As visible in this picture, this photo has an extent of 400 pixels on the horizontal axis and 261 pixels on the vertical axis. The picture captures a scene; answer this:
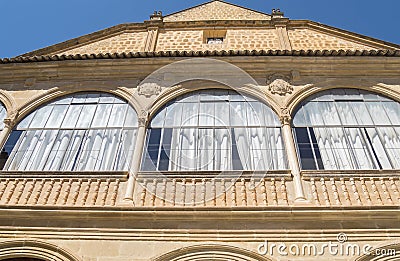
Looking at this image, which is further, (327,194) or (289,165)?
(289,165)

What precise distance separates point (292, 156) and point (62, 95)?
551 cm

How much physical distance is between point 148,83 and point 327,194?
4.71m

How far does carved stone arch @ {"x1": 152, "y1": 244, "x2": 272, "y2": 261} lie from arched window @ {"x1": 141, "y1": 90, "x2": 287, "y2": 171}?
5.53ft

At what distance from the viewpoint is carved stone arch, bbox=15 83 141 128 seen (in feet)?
27.3

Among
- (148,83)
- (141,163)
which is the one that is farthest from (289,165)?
(148,83)

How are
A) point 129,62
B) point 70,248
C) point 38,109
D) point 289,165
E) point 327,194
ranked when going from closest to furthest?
point 70,248, point 327,194, point 289,165, point 38,109, point 129,62

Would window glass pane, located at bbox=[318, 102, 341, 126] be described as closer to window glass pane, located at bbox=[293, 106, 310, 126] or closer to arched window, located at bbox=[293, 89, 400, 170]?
arched window, located at bbox=[293, 89, 400, 170]

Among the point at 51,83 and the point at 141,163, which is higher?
the point at 51,83

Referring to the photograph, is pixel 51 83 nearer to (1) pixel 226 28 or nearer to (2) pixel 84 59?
(2) pixel 84 59

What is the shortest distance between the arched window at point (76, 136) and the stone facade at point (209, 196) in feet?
0.78

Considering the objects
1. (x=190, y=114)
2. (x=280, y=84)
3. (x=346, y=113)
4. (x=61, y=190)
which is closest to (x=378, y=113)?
(x=346, y=113)

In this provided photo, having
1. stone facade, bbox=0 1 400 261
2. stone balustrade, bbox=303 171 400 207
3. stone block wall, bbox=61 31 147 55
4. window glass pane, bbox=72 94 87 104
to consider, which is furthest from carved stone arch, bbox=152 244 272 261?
stone block wall, bbox=61 31 147 55

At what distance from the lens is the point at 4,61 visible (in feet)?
30.5

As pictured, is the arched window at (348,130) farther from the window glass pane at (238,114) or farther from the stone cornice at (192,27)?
the stone cornice at (192,27)
